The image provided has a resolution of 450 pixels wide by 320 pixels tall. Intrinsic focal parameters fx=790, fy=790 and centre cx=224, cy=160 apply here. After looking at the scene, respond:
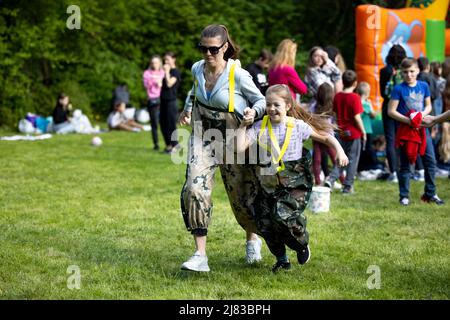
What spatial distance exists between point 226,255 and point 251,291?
4.35 ft

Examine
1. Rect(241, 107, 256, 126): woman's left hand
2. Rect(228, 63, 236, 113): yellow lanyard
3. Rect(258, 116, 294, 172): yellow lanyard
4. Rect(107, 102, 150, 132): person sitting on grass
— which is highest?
Rect(228, 63, 236, 113): yellow lanyard

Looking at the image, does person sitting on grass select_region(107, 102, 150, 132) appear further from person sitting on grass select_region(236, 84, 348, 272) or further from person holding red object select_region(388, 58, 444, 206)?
person sitting on grass select_region(236, 84, 348, 272)

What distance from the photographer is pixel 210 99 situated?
20.4ft

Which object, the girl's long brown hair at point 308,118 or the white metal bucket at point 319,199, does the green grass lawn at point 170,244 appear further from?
the girl's long brown hair at point 308,118

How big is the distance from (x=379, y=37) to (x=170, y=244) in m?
8.93

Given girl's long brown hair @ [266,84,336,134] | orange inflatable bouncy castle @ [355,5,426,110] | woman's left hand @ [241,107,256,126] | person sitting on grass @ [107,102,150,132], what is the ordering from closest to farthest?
woman's left hand @ [241,107,256,126] < girl's long brown hair @ [266,84,336,134] < orange inflatable bouncy castle @ [355,5,426,110] < person sitting on grass @ [107,102,150,132]

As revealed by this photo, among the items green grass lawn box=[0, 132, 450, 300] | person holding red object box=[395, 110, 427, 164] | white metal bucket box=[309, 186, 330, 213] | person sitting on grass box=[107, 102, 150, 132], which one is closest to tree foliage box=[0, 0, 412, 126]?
person sitting on grass box=[107, 102, 150, 132]

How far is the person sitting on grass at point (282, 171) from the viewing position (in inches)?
246

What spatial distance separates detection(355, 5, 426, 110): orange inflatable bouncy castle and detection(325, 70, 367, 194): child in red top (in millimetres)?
4075

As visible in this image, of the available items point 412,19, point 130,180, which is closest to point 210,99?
point 130,180

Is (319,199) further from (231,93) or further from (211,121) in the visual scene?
(231,93)

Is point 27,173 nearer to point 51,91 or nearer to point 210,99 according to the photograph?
point 210,99

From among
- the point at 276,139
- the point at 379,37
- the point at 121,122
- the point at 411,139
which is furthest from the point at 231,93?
the point at 121,122

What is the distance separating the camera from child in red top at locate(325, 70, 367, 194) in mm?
10641
